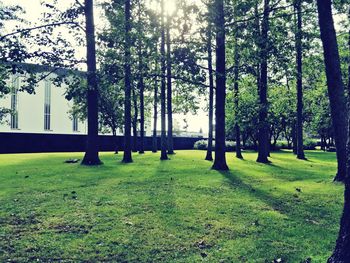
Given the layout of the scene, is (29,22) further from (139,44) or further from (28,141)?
(28,141)

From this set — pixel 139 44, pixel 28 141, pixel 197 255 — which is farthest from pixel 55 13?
pixel 28 141

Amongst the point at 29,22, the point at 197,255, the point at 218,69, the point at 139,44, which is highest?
the point at 29,22

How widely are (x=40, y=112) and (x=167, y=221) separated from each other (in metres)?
44.1

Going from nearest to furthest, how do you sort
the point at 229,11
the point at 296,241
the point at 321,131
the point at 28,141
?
the point at 296,241 < the point at 229,11 < the point at 28,141 < the point at 321,131

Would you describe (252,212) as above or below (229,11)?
below

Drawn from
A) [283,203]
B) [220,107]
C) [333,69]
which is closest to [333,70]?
[333,69]

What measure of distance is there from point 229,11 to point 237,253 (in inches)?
402

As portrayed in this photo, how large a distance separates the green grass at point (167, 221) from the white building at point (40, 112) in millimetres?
36448

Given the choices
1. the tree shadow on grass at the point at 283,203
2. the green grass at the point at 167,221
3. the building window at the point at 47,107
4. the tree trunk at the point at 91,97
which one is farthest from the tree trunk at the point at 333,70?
the building window at the point at 47,107

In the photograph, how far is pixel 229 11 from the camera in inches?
504

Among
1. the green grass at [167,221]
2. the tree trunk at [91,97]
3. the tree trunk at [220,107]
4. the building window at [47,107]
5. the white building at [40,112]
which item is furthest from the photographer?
the building window at [47,107]

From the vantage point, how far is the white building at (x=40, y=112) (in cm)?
4369

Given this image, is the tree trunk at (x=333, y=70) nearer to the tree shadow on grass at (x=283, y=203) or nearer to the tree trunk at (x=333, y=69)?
the tree trunk at (x=333, y=69)

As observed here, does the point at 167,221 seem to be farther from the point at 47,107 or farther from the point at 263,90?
the point at 47,107
